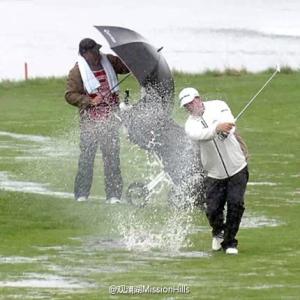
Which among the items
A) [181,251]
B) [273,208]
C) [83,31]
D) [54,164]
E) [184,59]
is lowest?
[83,31]

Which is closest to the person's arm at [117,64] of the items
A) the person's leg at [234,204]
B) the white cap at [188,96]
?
the white cap at [188,96]

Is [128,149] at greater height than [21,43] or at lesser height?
greater

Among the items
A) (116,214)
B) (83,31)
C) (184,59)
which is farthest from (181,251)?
(83,31)

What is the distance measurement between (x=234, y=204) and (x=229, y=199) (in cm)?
8

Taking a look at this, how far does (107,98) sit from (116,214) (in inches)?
64.3

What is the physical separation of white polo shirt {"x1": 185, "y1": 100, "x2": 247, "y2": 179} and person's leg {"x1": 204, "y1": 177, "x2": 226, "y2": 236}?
0.29 feet

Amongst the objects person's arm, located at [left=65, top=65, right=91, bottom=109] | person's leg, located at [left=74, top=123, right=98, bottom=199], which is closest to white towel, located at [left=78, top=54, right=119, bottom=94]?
person's arm, located at [left=65, top=65, right=91, bottom=109]

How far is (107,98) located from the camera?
723 inches

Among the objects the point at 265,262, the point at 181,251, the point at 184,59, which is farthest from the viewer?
the point at 184,59

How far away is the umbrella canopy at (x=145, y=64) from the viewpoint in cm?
1828

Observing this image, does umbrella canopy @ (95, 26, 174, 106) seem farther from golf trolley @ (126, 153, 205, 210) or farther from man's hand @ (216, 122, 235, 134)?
man's hand @ (216, 122, 235, 134)

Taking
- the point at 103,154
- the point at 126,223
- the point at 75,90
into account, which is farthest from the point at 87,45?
the point at 126,223

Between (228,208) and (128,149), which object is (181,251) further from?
(128,149)

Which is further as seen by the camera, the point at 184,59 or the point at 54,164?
the point at 184,59
